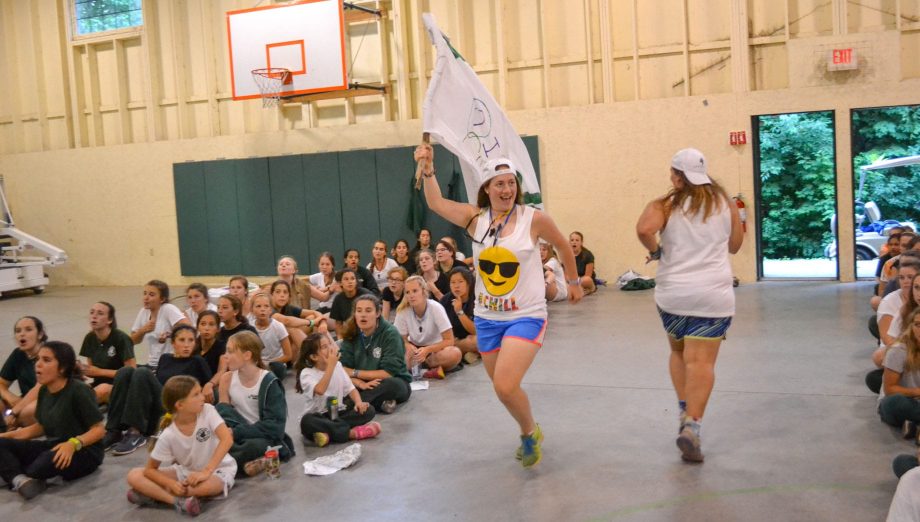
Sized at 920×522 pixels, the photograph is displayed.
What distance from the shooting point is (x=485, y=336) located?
4.54 meters

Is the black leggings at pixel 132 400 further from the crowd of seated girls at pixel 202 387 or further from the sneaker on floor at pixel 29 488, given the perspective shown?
the sneaker on floor at pixel 29 488

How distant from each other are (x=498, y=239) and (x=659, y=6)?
372 inches

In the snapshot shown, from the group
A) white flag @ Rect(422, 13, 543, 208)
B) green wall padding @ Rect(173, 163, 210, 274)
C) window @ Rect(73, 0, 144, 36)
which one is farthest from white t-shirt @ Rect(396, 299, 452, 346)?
window @ Rect(73, 0, 144, 36)

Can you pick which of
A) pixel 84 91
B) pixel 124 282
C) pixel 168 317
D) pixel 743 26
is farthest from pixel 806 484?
pixel 84 91

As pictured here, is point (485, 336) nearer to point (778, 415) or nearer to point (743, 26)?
point (778, 415)

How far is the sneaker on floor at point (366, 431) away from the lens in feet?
17.9

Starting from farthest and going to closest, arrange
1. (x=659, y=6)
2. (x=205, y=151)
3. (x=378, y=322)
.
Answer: (x=205, y=151), (x=659, y=6), (x=378, y=322)

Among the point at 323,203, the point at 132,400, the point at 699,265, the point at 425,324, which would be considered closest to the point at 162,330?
the point at 132,400

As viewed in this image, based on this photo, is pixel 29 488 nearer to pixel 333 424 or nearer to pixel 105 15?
pixel 333 424

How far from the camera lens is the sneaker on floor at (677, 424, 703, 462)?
4.52 meters

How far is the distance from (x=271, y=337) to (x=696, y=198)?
414 cm

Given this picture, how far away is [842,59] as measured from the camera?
37.8 feet

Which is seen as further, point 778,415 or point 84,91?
point 84,91

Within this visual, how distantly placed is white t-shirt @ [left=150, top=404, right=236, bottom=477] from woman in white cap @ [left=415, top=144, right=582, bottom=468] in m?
1.53
